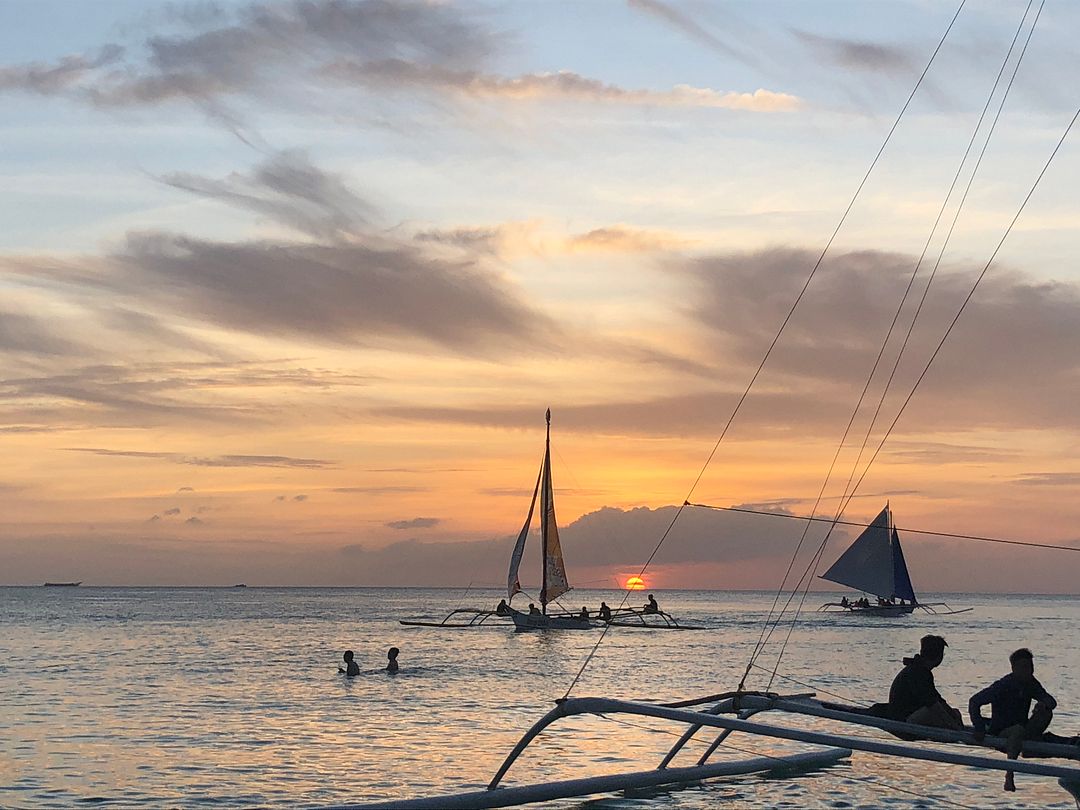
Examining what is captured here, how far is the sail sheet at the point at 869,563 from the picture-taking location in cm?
8294

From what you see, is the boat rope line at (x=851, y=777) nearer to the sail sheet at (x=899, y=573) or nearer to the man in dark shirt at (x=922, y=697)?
the man in dark shirt at (x=922, y=697)

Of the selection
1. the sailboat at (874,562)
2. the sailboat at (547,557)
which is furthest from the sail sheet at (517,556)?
the sailboat at (874,562)

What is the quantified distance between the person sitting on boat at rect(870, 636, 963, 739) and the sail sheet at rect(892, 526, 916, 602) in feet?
242

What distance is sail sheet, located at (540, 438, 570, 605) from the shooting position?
61400mm

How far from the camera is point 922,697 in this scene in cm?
1530

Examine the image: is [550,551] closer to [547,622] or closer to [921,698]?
[547,622]

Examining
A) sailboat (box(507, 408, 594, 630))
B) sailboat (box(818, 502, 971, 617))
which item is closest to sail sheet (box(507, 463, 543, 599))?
sailboat (box(507, 408, 594, 630))

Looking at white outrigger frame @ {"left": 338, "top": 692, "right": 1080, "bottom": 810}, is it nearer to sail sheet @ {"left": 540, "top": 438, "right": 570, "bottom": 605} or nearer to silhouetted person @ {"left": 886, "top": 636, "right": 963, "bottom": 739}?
silhouetted person @ {"left": 886, "top": 636, "right": 963, "bottom": 739}

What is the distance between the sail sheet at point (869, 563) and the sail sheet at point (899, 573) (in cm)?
195

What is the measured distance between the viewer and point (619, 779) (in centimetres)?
1634

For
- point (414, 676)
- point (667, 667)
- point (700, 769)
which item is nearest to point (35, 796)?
point (700, 769)

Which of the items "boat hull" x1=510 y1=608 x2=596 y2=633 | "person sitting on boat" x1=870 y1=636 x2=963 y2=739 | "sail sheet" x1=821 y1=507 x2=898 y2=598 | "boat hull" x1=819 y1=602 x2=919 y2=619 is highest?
"sail sheet" x1=821 y1=507 x2=898 y2=598

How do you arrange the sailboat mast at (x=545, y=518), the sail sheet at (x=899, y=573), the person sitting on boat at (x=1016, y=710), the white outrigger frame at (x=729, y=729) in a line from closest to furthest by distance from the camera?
the white outrigger frame at (x=729, y=729)
the person sitting on boat at (x=1016, y=710)
the sailboat mast at (x=545, y=518)
the sail sheet at (x=899, y=573)

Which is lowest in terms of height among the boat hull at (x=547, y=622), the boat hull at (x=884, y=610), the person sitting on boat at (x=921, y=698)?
the boat hull at (x=884, y=610)
